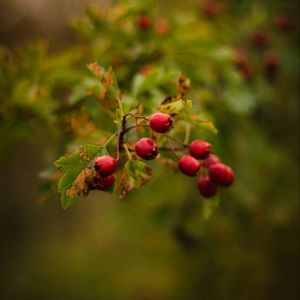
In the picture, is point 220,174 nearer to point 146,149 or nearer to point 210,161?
point 210,161

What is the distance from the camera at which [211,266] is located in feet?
11.7

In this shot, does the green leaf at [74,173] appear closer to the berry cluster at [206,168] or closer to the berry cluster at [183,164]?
the berry cluster at [183,164]

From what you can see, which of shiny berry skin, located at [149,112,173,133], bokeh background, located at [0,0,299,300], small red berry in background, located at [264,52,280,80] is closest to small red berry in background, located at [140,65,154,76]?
bokeh background, located at [0,0,299,300]

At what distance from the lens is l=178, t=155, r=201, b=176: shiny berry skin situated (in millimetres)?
1119

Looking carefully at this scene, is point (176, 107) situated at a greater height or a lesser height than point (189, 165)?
greater

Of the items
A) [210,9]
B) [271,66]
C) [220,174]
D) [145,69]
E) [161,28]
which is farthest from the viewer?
[210,9]

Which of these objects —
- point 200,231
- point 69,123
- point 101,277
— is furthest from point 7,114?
point 101,277

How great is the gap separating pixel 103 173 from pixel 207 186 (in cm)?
39

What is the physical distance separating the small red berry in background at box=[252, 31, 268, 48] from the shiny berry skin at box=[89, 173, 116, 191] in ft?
5.97

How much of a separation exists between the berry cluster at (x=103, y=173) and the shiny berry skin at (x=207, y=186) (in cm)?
32

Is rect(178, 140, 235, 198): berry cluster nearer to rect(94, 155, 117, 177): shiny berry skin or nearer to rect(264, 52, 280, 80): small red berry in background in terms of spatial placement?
rect(94, 155, 117, 177): shiny berry skin

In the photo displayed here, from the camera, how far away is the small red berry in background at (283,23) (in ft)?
8.02

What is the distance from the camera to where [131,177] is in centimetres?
113

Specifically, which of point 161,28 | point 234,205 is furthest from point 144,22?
point 234,205
